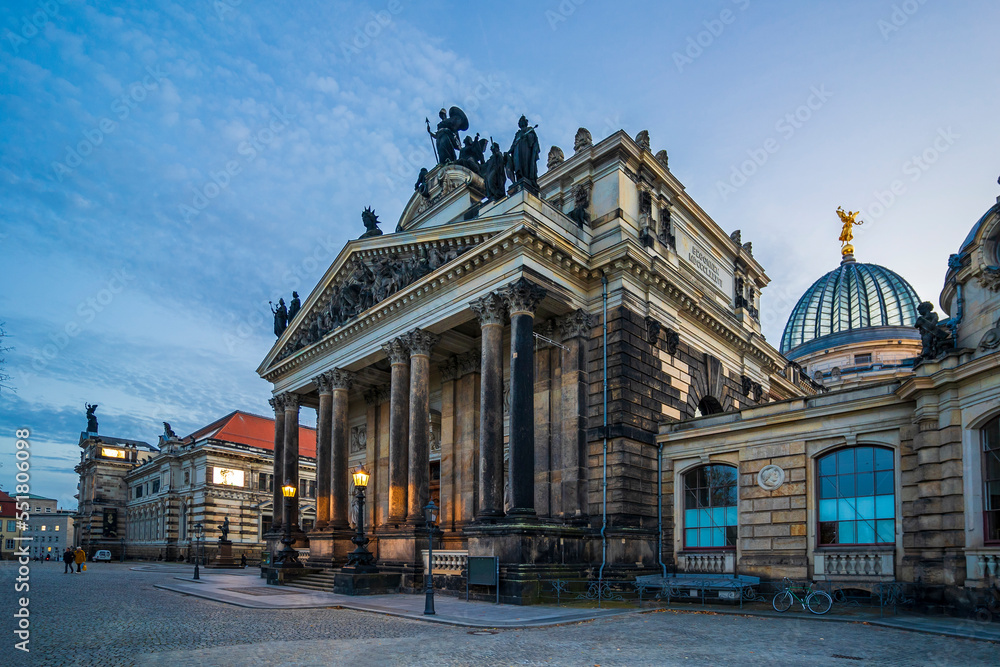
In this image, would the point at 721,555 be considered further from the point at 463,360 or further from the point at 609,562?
the point at 463,360

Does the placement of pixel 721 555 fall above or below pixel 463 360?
below

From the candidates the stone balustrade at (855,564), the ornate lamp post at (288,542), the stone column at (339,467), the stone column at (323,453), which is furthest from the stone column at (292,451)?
the stone balustrade at (855,564)

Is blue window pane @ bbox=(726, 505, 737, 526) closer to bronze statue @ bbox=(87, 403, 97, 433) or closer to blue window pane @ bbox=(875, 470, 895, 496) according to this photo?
blue window pane @ bbox=(875, 470, 895, 496)

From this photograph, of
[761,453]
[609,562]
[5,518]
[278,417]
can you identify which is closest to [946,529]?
[761,453]

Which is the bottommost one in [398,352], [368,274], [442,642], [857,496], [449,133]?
[442,642]

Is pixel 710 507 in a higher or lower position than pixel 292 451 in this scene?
lower

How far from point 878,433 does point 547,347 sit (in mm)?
12830

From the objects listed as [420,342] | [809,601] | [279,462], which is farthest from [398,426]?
[809,601]

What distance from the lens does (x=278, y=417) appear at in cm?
4484

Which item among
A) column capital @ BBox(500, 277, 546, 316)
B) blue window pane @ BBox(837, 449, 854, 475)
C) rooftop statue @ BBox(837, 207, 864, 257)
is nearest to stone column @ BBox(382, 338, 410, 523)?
column capital @ BBox(500, 277, 546, 316)

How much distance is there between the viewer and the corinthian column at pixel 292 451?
41.0m

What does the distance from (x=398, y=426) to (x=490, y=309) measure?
24.8 feet

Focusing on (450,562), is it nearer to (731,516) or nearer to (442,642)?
(731,516)

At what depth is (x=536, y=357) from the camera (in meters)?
30.7
